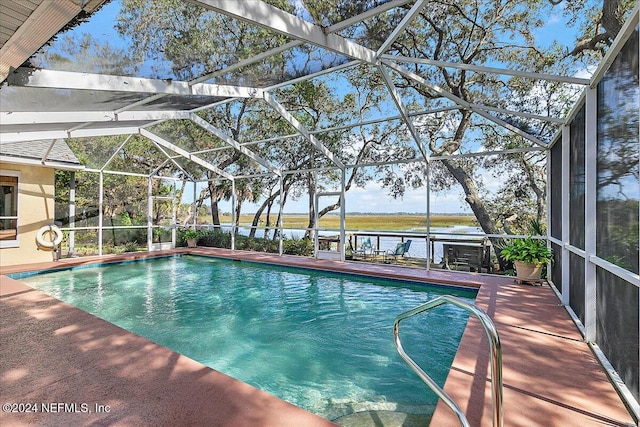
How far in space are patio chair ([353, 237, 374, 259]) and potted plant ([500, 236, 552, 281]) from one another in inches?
173

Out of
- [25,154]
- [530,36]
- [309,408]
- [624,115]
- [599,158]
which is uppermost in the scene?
[530,36]

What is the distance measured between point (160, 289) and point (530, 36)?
8.29m

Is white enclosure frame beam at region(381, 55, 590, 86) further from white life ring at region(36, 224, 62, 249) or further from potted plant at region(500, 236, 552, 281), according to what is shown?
white life ring at region(36, 224, 62, 249)

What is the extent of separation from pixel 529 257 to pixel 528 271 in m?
0.27

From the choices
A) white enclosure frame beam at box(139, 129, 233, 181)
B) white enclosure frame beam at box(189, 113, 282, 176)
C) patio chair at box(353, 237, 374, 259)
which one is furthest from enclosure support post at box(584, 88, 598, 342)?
white enclosure frame beam at box(139, 129, 233, 181)

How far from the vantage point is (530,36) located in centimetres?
528

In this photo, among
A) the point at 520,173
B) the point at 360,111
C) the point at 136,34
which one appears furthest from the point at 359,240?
the point at 136,34

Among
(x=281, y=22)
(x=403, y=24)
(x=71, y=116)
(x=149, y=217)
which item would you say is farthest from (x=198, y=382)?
(x=149, y=217)

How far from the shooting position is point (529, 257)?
6.02m

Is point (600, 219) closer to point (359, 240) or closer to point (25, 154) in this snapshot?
point (359, 240)

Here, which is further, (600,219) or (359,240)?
(359,240)

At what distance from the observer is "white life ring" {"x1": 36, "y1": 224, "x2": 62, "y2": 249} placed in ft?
29.3

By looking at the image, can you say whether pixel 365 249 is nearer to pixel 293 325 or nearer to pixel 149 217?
pixel 293 325

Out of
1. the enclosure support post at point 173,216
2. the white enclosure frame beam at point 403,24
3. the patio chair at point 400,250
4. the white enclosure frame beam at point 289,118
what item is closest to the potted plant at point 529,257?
the patio chair at point 400,250
